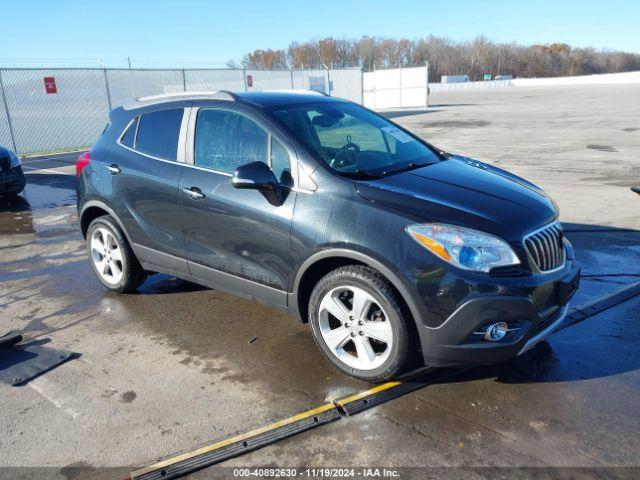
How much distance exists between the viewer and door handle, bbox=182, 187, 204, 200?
3.96 metres

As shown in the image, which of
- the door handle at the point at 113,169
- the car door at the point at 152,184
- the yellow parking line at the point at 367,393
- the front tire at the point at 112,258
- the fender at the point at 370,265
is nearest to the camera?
the fender at the point at 370,265

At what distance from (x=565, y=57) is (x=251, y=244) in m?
165

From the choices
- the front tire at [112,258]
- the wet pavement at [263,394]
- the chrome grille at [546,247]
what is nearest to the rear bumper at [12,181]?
the wet pavement at [263,394]

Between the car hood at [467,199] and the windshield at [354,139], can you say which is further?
the windshield at [354,139]

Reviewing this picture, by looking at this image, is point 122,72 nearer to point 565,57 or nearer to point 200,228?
point 200,228

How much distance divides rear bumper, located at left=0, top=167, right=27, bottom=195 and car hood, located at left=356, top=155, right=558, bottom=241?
318 inches

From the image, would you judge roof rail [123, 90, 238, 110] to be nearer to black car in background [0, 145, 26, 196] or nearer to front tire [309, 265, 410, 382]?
front tire [309, 265, 410, 382]

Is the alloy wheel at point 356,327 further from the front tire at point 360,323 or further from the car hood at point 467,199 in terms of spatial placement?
the car hood at point 467,199

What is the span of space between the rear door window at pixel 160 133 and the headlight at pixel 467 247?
7.44ft

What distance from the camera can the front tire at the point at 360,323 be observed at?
312cm

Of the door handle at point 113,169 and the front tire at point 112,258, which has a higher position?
the door handle at point 113,169

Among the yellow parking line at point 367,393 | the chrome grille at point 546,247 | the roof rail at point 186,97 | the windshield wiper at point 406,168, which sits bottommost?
the yellow parking line at point 367,393

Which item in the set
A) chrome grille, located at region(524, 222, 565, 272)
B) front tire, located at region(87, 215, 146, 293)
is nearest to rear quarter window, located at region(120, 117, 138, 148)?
front tire, located at region(87, 215, 146, 293)

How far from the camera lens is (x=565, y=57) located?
146m
